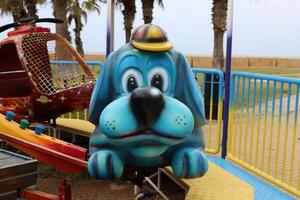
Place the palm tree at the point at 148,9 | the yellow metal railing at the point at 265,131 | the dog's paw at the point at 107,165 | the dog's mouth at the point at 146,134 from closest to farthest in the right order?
the dog's mouth at the point at 146,134
the dog's paw at the point at 107,165
the yellow metal railing at the point at 265,131
the palm tree at the point at 148,9

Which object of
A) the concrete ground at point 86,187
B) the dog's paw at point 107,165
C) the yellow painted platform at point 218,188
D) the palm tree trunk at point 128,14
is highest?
the palm tree trunk at point 128,14

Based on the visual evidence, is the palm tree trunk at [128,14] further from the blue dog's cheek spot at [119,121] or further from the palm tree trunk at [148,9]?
the blue dog's cheek spot at [119,121]

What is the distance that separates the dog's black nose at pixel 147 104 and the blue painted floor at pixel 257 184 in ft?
5.36

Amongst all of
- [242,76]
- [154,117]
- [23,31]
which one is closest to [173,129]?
[154,117]

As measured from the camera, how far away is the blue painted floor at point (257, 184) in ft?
11.5

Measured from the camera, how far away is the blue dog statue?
7.36 feet

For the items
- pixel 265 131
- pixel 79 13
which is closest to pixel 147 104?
pixel 265 131

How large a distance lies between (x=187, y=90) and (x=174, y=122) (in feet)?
1.26

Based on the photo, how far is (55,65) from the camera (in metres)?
5.80

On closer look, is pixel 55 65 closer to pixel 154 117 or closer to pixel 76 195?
pixel 76 195

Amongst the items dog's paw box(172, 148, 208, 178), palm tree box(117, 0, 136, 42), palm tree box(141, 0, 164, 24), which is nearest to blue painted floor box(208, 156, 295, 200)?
dog's paw box(172, 148, 208, 178)

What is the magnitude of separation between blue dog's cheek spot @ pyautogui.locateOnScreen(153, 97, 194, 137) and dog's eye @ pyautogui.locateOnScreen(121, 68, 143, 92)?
0.31 metres

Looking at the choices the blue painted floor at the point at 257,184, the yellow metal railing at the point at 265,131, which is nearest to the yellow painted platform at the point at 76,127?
the blue painted floor at the point at 257,184

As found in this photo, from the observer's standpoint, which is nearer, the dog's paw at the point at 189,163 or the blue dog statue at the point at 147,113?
the blue dog statue at the point at 147,113
